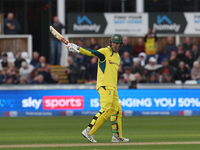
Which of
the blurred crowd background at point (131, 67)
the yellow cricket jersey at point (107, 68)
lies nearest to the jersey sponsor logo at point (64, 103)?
the blurred crowd background at point (131, 67)

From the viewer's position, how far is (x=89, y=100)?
2067cm

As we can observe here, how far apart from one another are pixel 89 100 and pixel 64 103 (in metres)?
0.94

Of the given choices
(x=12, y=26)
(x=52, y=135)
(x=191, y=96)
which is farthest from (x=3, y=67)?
(x=52, y=135)

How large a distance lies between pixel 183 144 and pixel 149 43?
12.5m

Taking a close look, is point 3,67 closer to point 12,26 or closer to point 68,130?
point 12,26

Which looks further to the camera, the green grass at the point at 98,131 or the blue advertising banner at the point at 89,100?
the blue advertising banner at the point at 89,100

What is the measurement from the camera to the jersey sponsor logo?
67.9ft

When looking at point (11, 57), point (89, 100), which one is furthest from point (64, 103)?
point (11, 57)

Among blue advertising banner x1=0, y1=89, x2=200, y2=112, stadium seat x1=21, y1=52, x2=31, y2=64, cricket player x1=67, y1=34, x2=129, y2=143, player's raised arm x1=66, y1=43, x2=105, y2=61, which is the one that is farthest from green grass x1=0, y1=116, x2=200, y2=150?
stadium seat x1=21, y1=52, x2=31, y2=64

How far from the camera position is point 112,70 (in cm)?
1165

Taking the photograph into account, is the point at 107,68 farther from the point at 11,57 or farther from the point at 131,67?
the point at 11,57

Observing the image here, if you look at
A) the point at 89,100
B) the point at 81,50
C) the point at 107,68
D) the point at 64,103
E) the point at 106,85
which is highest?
the point at 81,50

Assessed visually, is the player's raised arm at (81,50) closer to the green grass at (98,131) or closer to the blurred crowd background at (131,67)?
the green grass at (98,131)

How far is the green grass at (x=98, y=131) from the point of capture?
12.2 meters
